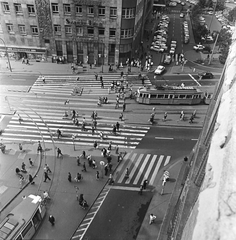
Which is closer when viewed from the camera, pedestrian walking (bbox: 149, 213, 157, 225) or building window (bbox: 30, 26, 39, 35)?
pedestrian walking (bbox: 149, 213, 157, 225)

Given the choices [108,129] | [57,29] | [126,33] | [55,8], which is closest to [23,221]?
[108,129]

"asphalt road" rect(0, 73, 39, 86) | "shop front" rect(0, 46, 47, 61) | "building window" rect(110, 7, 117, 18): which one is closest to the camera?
"asphalt road" rect(0, 73, 39, 86)

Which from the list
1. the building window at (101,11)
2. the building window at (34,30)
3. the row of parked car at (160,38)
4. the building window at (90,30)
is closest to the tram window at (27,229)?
the building window at (90,30)

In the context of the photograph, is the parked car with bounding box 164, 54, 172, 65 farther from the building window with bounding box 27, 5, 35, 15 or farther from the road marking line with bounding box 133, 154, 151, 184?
the road marking line with bounding box 133, 154, 151, 184

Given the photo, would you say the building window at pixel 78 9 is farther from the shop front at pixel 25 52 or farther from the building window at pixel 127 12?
the shop front at pixel 25 52

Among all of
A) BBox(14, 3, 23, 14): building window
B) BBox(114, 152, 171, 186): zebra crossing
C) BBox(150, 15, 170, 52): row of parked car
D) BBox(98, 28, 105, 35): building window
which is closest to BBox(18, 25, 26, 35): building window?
BBox(14, 3, 23, 14): building window

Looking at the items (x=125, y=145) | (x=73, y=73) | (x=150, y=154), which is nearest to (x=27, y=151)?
(x=125, y=145)

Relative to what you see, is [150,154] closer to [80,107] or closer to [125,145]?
[125,145]
